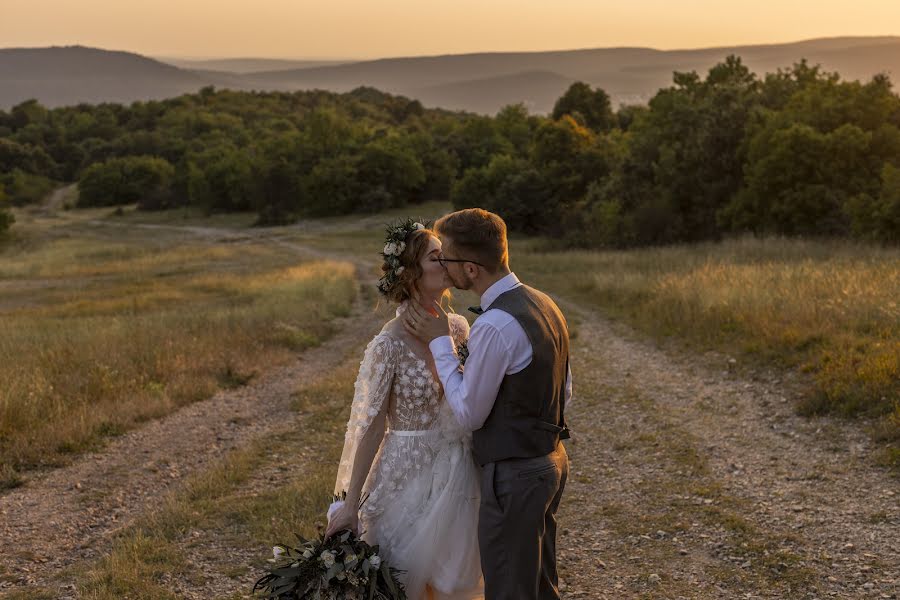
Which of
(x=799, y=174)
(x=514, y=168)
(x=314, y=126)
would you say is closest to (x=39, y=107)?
(x=314, y=126)

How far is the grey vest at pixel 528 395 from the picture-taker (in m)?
A: 3.55

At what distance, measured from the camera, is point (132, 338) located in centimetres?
1572

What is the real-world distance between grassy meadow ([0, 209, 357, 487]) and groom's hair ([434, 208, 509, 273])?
729 centimetres

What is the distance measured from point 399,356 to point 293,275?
2585 cm

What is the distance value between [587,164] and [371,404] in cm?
4865

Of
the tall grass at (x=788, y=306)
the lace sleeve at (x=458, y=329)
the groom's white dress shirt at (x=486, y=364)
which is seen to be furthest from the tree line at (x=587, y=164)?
the groom's white dress shirt at (x=486, y=364)

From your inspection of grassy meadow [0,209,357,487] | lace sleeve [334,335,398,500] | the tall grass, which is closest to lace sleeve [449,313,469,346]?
lace sleeve [334,335,398,500]

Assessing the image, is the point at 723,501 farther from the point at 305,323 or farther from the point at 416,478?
the point at 305,323

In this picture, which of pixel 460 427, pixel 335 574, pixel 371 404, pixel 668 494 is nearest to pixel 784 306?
pixel 668 494

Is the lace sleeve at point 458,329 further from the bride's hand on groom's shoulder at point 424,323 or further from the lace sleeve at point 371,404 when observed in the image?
the lace sleeve at point 371,404

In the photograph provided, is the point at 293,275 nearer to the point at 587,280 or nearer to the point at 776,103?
the point at 587,280

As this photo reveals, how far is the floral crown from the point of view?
13.0 ft

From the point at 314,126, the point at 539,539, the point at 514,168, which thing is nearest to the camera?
the point at 539,539

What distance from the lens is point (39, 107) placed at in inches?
5281
